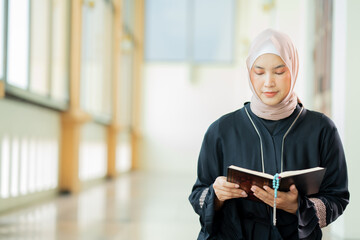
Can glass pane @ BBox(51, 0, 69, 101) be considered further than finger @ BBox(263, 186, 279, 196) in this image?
Yes

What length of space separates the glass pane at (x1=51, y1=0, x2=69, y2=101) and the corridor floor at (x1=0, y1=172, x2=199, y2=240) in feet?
5.97

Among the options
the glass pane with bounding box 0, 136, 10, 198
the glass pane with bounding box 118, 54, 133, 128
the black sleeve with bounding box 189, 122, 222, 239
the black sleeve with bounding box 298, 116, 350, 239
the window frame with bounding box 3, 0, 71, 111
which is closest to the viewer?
the black sleeve with bounding box 298, 116, 350, 239

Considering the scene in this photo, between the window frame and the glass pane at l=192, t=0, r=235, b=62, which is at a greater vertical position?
the glass pane at l=192, t=0, r=235, b=62

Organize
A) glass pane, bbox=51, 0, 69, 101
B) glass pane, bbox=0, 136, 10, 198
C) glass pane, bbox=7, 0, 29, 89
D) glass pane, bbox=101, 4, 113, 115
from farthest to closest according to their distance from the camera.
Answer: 1. glass pane, bbox=101, 4, 113, 115
2. glass pane, bbox=51, 0, 69, 101
3. glass pane, bbox=7, 0, 29, 89
4. glass pane, bbox=0, 136, 10, 198

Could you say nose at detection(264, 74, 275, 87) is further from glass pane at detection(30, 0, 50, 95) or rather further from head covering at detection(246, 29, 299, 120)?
glass pane at detection(30, 0, 50, 95)

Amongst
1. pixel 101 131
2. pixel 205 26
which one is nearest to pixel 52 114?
pixel 101 131

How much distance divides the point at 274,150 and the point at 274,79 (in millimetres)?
310

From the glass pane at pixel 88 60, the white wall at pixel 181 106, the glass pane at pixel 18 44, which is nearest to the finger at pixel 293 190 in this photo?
the glass pane at pixel 18 44

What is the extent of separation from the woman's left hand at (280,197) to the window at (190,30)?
1413 cm

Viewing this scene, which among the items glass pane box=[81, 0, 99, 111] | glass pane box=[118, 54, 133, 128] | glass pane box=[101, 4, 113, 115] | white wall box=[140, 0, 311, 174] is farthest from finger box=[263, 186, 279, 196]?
white wall box=[140, 0, 311, 174]

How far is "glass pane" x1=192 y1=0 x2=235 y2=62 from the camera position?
1595cm

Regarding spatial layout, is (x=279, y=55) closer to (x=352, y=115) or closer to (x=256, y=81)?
(x=256, y=81)

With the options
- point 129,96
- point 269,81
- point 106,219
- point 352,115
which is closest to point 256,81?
point 269,81

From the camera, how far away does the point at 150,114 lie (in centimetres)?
1606
